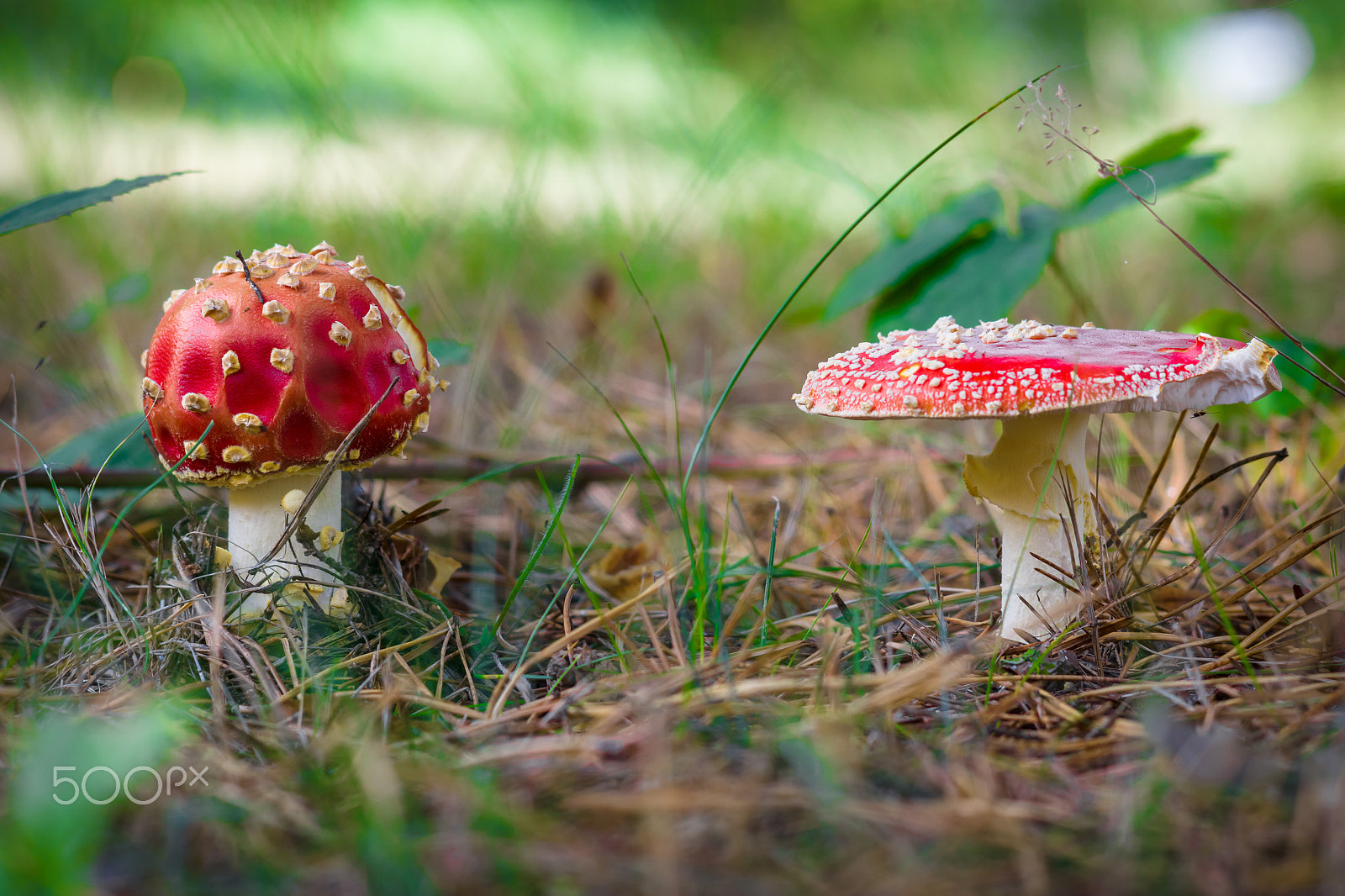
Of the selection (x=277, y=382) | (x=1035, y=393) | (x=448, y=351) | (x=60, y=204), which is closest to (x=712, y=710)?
(x=1035, y=393)

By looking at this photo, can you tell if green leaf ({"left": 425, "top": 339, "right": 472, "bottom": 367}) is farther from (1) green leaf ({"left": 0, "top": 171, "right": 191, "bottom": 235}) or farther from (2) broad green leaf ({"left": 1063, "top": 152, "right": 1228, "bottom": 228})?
(2) broad green leaf ({"left": 1063, "top": 152, "right": 1228, "bottom": 228})

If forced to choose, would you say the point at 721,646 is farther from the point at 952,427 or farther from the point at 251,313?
the point at 952,427

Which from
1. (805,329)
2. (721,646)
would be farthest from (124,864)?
(805,329)

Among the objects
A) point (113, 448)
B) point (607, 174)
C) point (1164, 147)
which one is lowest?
point (113, 448)

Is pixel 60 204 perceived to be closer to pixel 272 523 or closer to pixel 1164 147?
pixel 272 523

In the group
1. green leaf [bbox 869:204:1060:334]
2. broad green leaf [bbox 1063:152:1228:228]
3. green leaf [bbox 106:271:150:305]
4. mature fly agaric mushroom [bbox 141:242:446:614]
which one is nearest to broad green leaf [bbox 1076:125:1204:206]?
broad green leaf [bbox 1063:152:1228:228]

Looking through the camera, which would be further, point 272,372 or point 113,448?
point 113,448

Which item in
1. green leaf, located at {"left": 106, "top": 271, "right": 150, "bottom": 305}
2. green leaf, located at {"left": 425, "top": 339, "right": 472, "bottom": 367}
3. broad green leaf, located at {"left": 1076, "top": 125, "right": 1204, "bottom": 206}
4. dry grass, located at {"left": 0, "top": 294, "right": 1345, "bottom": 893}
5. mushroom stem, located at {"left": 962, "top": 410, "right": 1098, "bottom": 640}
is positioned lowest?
dry grass, located at {"left": 0, "top": 294, "right": 1345, "bottom": 893}
